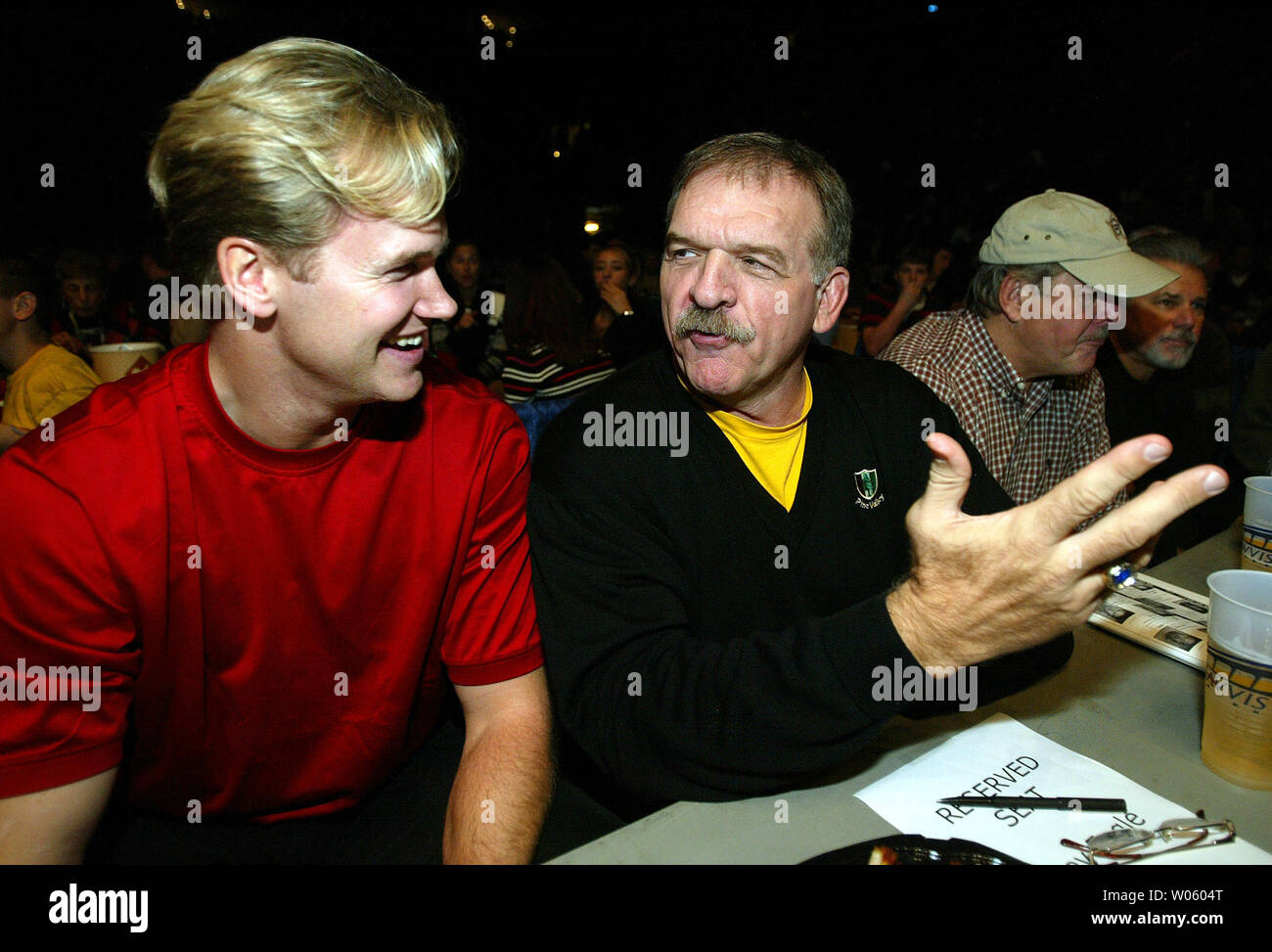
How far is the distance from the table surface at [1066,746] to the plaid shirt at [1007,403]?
1.01m

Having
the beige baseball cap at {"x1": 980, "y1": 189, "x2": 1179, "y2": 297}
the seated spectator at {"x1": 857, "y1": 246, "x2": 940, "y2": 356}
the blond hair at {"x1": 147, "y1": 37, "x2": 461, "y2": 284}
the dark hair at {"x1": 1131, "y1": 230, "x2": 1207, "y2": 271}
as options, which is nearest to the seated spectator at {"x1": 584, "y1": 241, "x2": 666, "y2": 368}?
the seated spectator at {"x1": 857, "y1": 246, "x2": 940, "y2": 356}

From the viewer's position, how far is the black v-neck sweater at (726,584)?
3.54 ft

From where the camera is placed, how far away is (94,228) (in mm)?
8398

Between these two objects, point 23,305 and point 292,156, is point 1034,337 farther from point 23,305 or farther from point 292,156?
point 23,305

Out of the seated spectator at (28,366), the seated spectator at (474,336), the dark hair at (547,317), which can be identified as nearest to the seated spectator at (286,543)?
the seated spectator at (28,366)

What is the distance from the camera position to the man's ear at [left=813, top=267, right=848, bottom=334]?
1751 millimetres

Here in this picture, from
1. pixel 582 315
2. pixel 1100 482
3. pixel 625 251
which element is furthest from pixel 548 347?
pixel 1100 482

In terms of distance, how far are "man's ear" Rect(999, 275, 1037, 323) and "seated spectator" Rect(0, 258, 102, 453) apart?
347cm

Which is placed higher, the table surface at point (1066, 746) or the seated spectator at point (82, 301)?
the seated spectator at point (82, 301)

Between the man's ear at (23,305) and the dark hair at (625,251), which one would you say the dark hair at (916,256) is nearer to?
the dark hair at (625,251)

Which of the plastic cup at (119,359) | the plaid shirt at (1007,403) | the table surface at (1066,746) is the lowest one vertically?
the table surface at (1066,746)

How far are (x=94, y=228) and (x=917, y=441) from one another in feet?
32.2
